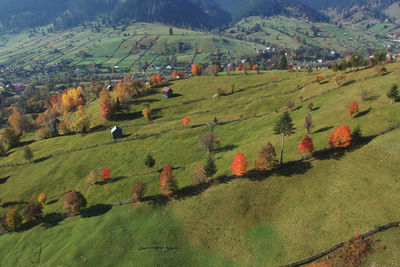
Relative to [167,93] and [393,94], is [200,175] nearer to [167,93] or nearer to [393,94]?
[393,94]

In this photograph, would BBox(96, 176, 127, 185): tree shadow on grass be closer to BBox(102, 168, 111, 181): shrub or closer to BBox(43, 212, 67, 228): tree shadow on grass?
BBox(102, 168, 111, 181): shrub

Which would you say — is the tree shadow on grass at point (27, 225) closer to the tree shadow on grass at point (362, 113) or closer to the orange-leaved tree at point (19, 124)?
the tree shadow on grass at point (362, 113)

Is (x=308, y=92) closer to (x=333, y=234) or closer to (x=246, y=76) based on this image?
(x=246, y=76)

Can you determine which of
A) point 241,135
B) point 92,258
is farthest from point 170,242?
point 241,135

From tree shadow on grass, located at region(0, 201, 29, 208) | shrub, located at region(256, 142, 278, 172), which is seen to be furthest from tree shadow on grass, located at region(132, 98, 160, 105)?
shrub, located at region(256, 142, 278, 172)

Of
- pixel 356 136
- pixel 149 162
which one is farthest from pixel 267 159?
pixel 149 162

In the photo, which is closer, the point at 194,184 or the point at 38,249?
the point at 38,249
